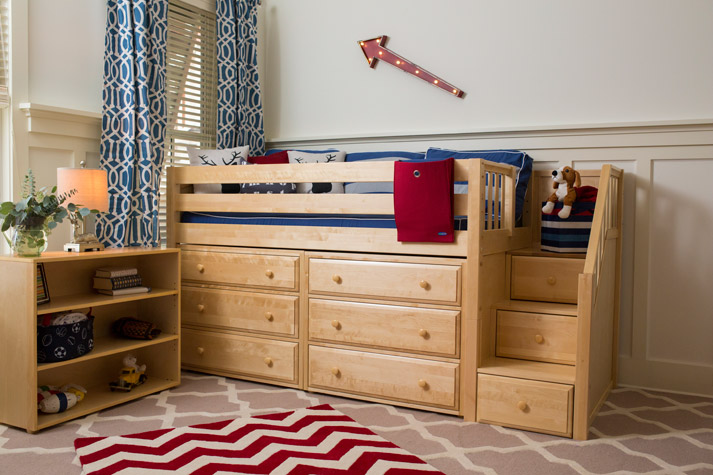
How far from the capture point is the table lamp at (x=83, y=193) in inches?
99.4

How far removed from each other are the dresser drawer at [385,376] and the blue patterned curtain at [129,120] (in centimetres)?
108

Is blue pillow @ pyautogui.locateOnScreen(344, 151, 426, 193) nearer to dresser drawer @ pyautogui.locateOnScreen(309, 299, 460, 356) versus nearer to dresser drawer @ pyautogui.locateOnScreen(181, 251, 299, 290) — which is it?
dresser drawer @ pyautogui.locateOnScreen(181, 251, 299, 290)

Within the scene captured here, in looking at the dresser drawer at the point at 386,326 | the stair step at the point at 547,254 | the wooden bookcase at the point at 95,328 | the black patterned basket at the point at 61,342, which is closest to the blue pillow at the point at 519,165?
the stair step at the point at 547,254

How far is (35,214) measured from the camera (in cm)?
236

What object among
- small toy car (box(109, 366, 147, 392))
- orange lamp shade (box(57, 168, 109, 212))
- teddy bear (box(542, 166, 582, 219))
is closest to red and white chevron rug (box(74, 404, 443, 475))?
small toy car (box(109, 366, 147, 392))

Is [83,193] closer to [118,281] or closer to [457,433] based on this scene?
[118,281]

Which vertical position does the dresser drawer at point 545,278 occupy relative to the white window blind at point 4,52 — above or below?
below

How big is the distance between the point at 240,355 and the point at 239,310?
0.22 metres

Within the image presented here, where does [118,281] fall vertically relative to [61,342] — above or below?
above

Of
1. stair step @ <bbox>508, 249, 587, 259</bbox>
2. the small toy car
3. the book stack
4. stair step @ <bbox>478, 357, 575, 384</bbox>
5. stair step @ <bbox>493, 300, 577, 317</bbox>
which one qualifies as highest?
stair step @ <bbox>508, 249, 587, 259</bbox>

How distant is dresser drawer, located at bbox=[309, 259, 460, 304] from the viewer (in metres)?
2.54

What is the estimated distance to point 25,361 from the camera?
2299 mm

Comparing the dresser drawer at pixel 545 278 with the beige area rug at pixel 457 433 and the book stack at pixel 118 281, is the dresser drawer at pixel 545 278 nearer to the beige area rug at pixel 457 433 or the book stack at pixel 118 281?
the beige area rug at pixel 457 433

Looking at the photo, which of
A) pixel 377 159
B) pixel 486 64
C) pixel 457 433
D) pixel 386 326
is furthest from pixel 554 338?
pixel 486 64
